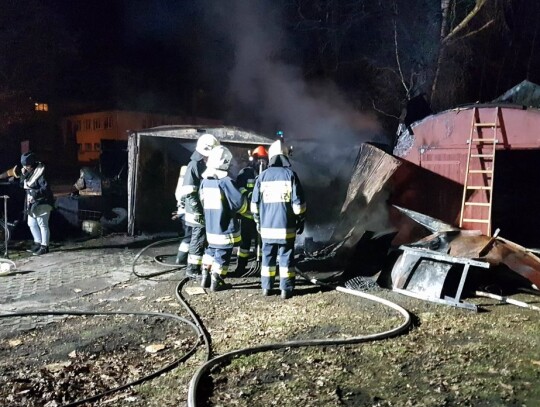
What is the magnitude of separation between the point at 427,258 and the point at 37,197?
6.37m

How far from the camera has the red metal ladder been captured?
7.93 meters

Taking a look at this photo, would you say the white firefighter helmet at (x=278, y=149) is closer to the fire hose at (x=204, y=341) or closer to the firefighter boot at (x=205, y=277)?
the firefighter boot at (x=205, y=277)

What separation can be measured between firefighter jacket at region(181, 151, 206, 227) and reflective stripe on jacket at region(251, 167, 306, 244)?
984mm

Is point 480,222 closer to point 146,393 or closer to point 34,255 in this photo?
point 146,393

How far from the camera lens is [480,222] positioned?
798cm

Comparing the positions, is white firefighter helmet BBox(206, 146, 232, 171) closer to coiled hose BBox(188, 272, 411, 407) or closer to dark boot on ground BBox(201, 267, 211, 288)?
dark boot on ground BBox(201, 267, 211, 288)

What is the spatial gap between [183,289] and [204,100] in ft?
A: 70.1

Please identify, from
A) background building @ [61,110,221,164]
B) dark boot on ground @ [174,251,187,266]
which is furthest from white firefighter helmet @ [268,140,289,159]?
background building @ [61,110,221,164]

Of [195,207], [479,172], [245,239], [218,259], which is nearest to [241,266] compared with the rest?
[245,239]

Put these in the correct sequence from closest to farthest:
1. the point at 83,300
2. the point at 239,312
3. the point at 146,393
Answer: the point at 146,393 → the point at 239,312 → the point at 83,300

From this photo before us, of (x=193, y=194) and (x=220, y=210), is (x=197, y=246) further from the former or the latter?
(x=220, y=210)

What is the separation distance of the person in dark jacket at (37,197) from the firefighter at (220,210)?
12.1 ft

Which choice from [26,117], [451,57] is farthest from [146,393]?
[26,117]

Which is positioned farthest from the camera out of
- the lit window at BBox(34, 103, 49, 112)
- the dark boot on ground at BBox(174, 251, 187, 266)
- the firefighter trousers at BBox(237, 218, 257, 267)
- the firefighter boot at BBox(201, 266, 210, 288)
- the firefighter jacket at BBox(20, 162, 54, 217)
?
the lit window at BBox(34, 103, 49, 112)
